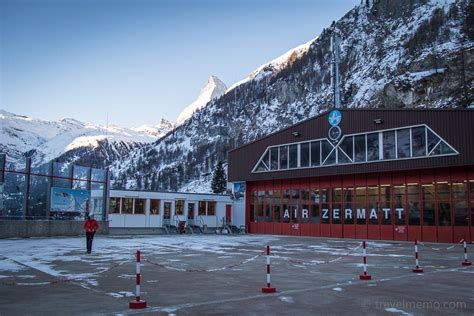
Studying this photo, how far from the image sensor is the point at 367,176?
111 feet

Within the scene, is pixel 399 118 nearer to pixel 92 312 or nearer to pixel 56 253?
pixel 56 253

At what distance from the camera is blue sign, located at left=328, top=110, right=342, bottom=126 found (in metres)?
35.2

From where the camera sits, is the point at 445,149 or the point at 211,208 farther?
the point at 211,208

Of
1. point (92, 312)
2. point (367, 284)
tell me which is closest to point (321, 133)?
point (367, 284)

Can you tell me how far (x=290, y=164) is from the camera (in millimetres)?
38562

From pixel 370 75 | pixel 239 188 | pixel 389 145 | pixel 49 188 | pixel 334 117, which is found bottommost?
pixel 49 188

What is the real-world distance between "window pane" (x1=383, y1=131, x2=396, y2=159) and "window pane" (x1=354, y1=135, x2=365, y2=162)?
1.70 meters

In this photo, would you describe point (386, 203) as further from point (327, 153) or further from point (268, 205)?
point (268, 205)

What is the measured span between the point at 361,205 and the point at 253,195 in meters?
11.1

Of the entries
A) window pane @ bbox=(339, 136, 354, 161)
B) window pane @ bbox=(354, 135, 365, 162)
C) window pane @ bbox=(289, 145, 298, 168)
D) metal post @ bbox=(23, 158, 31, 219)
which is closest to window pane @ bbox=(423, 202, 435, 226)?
window pane @ bbox=(354, 135, 365, 162)

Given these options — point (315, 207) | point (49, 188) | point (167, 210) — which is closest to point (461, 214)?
point (315, 207)

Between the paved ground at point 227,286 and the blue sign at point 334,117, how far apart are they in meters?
17.9

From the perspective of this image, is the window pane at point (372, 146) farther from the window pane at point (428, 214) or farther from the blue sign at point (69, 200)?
the blue sign at point (69, 200)

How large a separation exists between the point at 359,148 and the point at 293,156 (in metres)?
6.17
